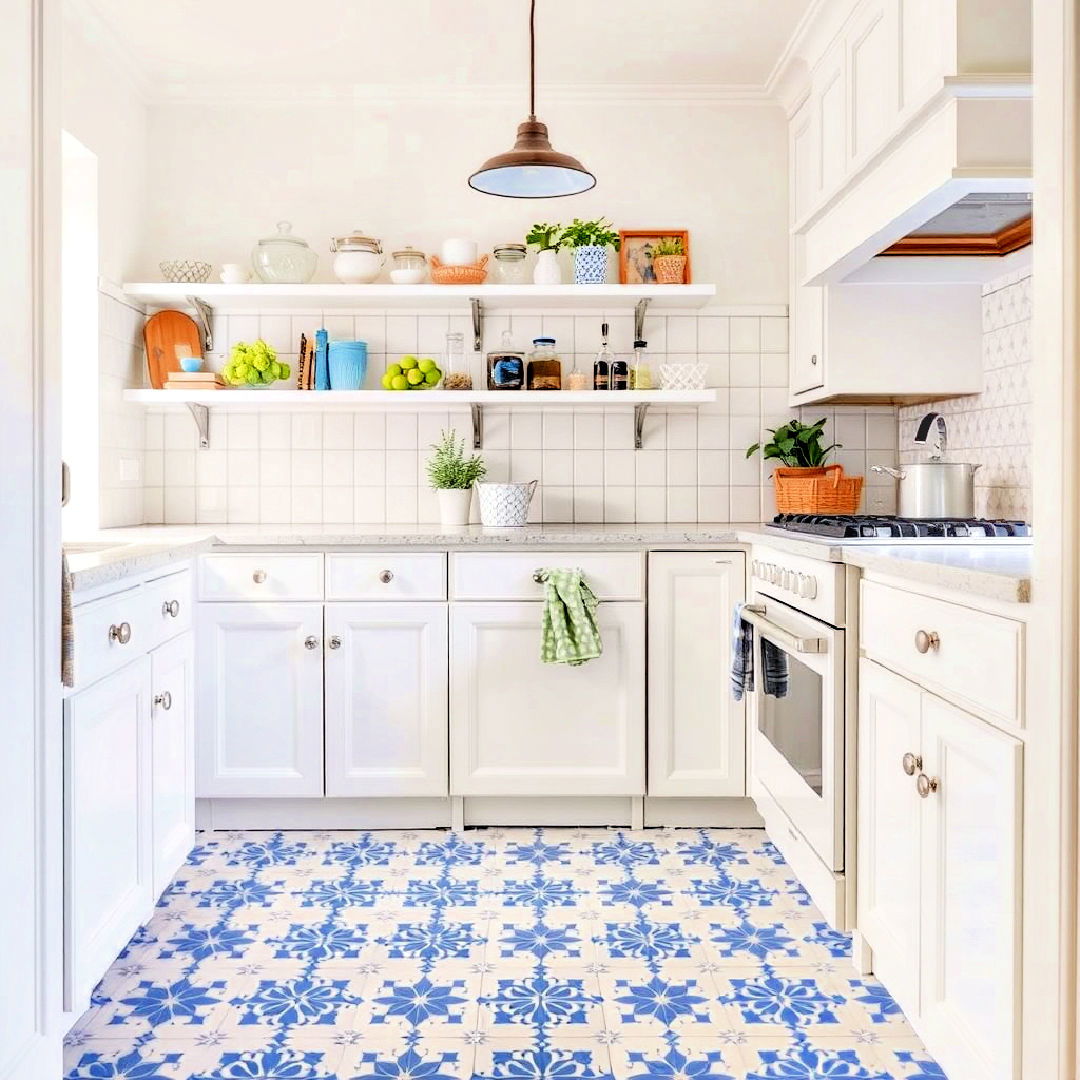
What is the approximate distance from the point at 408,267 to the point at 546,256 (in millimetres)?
463

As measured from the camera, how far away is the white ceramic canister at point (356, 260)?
10.1 ft

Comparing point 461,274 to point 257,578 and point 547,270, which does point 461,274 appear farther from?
point 257,578

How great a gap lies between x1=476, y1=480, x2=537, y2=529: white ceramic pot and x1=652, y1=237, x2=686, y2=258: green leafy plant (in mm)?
916

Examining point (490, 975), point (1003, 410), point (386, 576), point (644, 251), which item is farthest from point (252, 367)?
point (1003, 410)

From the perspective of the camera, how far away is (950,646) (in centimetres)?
149

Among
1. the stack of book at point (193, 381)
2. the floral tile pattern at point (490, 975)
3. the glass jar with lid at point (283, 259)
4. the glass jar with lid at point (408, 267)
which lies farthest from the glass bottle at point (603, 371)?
the floral tile pattern at point (490, 975)

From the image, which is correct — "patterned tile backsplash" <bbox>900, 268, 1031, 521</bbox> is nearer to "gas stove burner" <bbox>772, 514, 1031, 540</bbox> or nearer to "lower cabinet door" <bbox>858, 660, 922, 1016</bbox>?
"gas stove burner" <bbox>772, 514, 1031, 540</bbox>

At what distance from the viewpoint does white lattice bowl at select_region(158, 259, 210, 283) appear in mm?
3145

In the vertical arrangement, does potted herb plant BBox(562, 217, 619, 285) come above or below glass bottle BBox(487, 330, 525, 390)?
above
